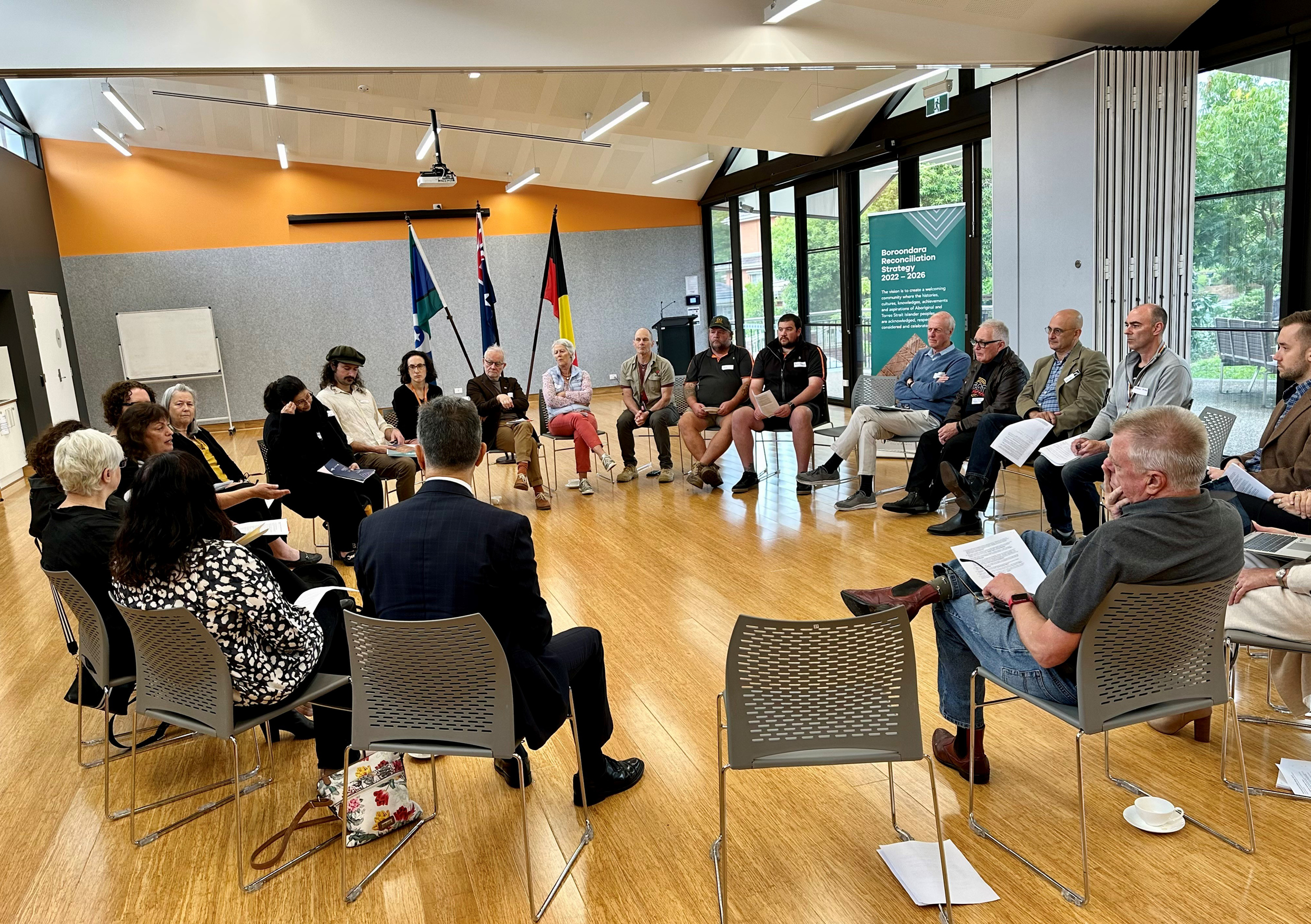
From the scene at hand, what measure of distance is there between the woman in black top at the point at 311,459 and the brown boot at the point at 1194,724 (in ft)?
13.4

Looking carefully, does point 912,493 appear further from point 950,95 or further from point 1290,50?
point 950,95

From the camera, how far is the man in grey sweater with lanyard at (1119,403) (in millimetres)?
4730

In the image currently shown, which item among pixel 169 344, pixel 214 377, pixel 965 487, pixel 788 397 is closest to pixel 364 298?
pixel 214 377

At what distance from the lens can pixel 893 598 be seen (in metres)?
2.59

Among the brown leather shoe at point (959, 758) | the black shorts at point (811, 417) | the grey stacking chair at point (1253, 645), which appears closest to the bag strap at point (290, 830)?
the brown leather shoe at point (959, 758)

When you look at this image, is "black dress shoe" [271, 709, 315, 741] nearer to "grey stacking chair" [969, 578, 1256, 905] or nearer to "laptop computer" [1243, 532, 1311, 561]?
"grey stacking chair" [969, 578, 1256, 905]

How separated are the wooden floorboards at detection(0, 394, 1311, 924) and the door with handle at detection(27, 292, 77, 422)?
892cm

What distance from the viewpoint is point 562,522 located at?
6.52 meters

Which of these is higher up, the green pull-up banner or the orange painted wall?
the orange painted wall

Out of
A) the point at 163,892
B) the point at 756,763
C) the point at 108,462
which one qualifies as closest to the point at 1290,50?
the point at 756,763

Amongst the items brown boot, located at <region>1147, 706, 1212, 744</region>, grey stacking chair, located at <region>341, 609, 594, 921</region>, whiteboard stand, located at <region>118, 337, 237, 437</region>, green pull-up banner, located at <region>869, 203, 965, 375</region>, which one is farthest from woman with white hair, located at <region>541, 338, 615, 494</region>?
whiteboard stand, located at <region>118, 337, 237, 437</region>

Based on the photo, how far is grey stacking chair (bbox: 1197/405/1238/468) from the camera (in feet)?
14.1

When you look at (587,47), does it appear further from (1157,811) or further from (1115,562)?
(1157,811)

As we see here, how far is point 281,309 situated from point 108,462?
1159cm
